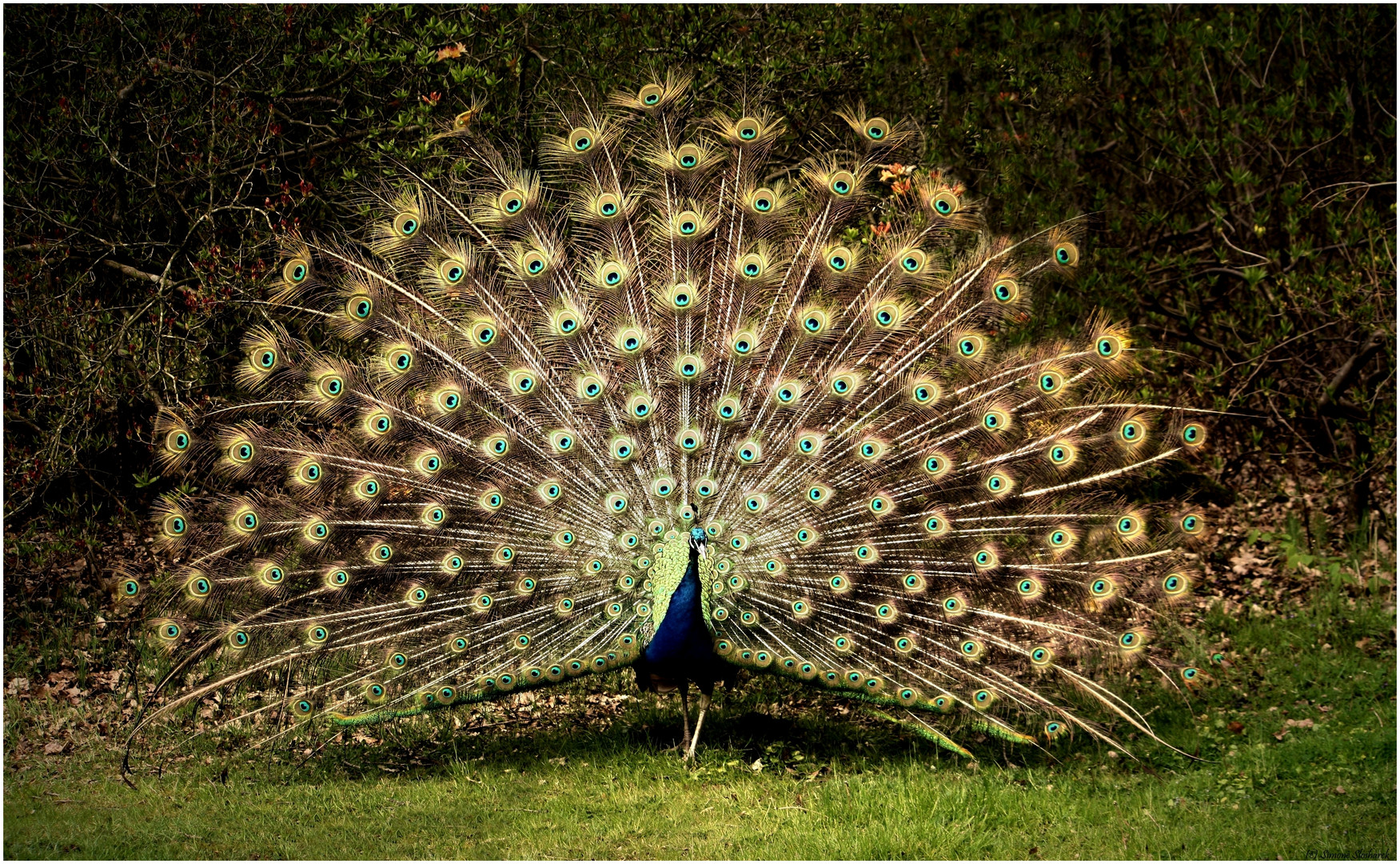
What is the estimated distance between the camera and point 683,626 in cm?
550

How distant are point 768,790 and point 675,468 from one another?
1.59 metres

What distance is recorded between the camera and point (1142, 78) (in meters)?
8.32

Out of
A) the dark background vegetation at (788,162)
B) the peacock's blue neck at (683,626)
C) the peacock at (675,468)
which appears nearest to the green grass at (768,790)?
the dark background vegetation at (788,162)

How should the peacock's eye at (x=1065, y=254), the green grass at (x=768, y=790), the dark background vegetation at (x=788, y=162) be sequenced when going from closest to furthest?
the green grass at (x=768, y=790) → the dark background vegetation at (x=788, y=162) → the peacock's eye at (x=1065, y=254)

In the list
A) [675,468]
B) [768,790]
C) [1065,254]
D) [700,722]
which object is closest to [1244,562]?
[1065,254]

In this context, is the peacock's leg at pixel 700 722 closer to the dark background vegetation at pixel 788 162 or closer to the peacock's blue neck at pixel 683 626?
the dark background vegetation at pixel 788 162

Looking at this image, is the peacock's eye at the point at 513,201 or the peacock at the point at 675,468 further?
the peacock's eye at the point at 513,201

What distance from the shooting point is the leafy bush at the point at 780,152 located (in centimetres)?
698

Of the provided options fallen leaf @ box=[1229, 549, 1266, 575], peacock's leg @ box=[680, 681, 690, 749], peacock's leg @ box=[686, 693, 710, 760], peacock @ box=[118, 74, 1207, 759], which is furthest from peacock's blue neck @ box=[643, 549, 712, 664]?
fallen leaf @ box=[1229, 549, 1266, 575]

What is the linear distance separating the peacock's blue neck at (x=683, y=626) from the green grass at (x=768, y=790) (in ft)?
2.24

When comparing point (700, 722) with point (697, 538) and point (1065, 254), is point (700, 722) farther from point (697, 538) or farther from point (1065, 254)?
point (1065, 254)

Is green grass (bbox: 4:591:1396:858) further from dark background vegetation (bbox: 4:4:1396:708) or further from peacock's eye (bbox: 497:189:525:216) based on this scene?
peacock's eye (bbox: 497:189:525:216)

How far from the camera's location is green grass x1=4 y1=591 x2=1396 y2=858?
5.08m

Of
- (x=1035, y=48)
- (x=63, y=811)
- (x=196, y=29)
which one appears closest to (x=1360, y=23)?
(x=1035, y=48)
